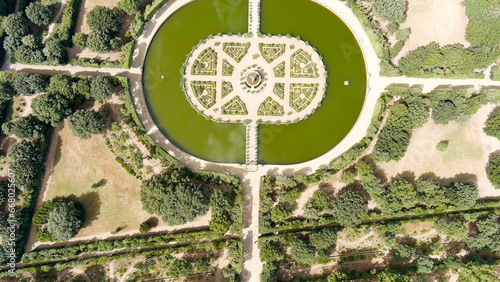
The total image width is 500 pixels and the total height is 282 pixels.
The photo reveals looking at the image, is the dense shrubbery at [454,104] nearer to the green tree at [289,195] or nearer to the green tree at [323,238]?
the green tree at [323,238]

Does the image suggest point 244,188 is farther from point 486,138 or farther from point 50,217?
point 486,138

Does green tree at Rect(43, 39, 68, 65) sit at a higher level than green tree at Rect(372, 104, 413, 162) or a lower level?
higher

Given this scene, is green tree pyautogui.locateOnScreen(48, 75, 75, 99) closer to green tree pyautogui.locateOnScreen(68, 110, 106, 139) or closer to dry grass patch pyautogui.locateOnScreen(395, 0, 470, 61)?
green tree pyautogui.locateOnScreen(68, 110, 106, 139)

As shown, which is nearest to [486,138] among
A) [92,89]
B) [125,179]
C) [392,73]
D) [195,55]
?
[392,73]

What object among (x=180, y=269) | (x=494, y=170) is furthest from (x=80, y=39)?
(x=494, y=170)

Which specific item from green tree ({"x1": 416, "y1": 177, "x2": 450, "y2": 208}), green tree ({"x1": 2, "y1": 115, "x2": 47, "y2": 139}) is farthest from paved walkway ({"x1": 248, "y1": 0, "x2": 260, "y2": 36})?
green tree ({"x1": 2, "y1": 115, "x2": 47, "y2": 139})

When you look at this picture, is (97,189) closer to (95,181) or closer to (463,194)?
(95,181)
